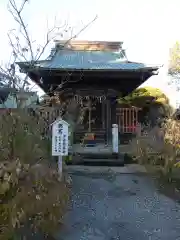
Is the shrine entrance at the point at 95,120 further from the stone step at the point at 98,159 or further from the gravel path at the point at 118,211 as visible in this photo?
the gravel path at the point at 118,211

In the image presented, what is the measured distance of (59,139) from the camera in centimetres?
702

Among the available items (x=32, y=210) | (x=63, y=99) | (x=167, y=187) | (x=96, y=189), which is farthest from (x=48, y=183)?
(x=63, y=99)

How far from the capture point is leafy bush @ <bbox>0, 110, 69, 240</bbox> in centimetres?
403

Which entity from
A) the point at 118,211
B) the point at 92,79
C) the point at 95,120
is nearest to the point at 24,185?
the point at 118,211

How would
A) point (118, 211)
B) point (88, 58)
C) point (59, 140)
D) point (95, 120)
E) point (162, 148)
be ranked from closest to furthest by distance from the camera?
point (118, 211) < point (59, 140) < point (162, 148) < point (95, 120) < point (88, 58)

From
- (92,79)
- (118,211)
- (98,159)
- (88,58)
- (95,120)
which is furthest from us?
(88,58)

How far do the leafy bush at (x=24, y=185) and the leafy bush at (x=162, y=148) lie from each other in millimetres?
4013

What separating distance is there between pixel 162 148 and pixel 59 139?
3.06m

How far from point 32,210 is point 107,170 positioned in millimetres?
5452

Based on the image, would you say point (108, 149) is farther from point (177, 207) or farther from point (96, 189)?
point (177, 207)

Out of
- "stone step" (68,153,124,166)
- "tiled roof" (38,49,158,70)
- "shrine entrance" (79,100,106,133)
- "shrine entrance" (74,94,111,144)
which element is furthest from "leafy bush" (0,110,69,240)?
"shrine entrance" (79,100,106,133)

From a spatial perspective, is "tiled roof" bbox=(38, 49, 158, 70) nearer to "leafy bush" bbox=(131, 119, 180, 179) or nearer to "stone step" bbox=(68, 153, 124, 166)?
"stone step" bbox=(68, 153, 124, 166)

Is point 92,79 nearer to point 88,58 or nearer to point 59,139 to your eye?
point 88,58

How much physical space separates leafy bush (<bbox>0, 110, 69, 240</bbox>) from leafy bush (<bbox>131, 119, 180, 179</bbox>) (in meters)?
4.01
